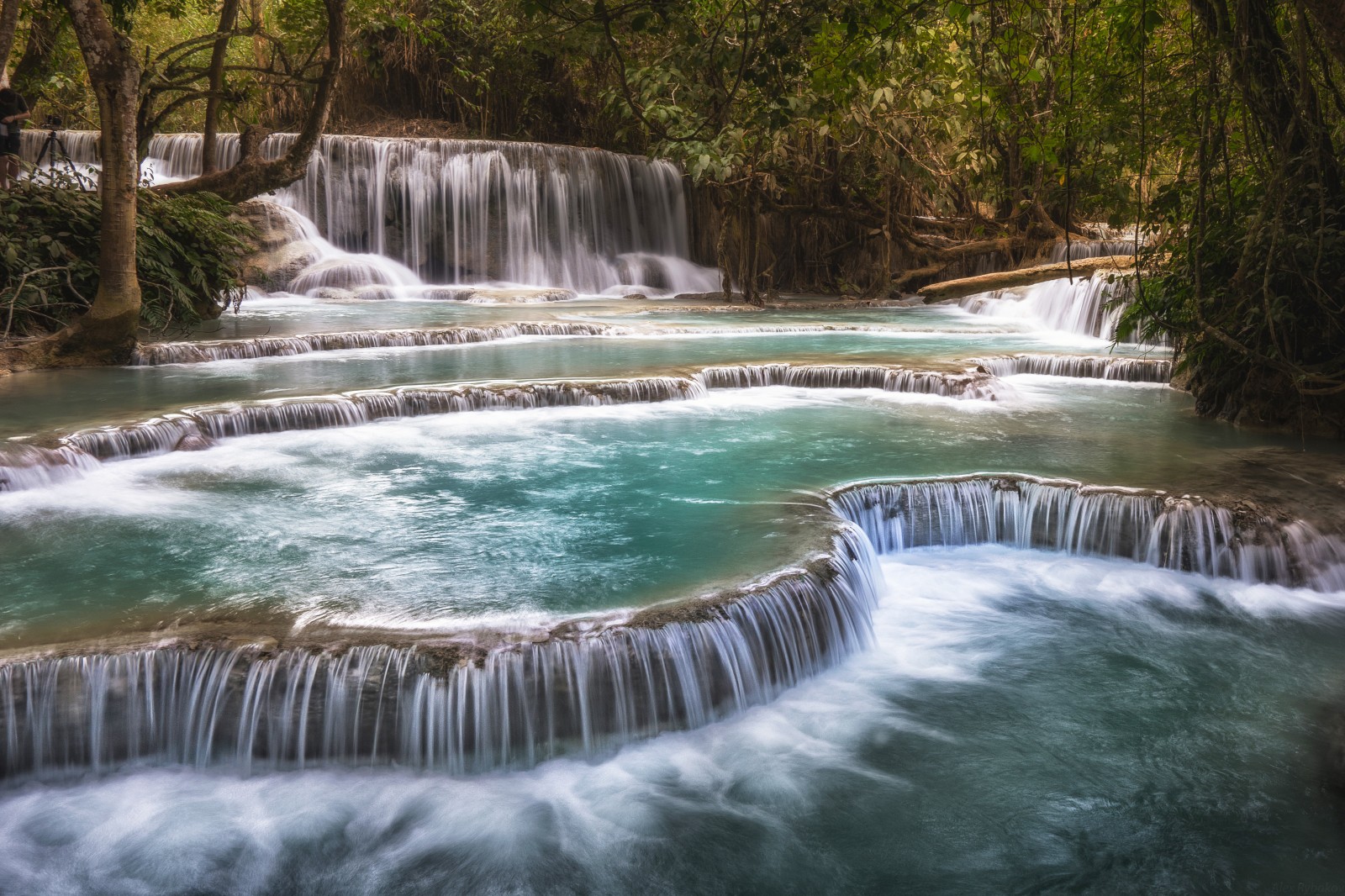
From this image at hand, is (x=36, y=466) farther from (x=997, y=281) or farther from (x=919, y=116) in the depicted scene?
(x=919, y=116)

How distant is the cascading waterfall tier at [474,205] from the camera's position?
19.0m

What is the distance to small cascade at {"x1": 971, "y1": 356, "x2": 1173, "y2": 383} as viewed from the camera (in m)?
10.4

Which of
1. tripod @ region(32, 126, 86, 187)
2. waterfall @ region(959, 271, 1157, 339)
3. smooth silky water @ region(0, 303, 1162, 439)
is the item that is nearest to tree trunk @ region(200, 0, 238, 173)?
tripod @ region(32, 126, 86, 187)

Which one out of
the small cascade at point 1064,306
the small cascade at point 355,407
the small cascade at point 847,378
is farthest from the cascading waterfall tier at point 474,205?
the small cascade at point 355,407

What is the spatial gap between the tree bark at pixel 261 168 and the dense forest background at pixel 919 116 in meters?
0.38

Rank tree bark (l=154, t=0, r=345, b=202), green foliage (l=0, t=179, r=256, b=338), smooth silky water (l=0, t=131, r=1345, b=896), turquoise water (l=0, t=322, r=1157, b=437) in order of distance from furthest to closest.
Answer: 1. tree bark (l=154, t=0, r=345, b=202)
2. green foliage (l=0, t=179, r=256, b=338)
3. turquoise water (l=0, t=322, r=1157, b=437)
4. smooth silky water (l=0, t=131, r=1345, b=896)

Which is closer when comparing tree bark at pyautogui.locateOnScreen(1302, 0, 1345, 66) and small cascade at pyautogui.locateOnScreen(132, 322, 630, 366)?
tree bark at pyautogui.locateOnScreen(1302, 0, 1345, 66)

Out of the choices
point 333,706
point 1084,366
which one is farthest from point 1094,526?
point 1084,366

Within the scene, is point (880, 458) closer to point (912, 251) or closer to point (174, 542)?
point (174, 542)

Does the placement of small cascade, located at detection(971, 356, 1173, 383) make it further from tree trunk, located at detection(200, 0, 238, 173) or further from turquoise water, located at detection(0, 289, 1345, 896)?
tree trunk, located at detection(200, 0, 238, 173)

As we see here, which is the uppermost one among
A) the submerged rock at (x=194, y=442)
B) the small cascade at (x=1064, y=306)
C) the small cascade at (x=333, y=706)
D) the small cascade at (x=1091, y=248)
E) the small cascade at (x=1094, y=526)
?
the small cascade at (x=1091, y=248)

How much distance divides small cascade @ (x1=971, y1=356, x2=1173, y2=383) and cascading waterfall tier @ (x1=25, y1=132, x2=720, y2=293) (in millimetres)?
10823

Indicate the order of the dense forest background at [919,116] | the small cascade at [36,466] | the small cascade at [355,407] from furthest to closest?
1. the small cascade at [355,407]
2. the small cascade at [36,466]
3. the dense forest background at [919,116]

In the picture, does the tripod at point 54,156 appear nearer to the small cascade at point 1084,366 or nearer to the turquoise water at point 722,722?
the turquoise water at point 722,722
